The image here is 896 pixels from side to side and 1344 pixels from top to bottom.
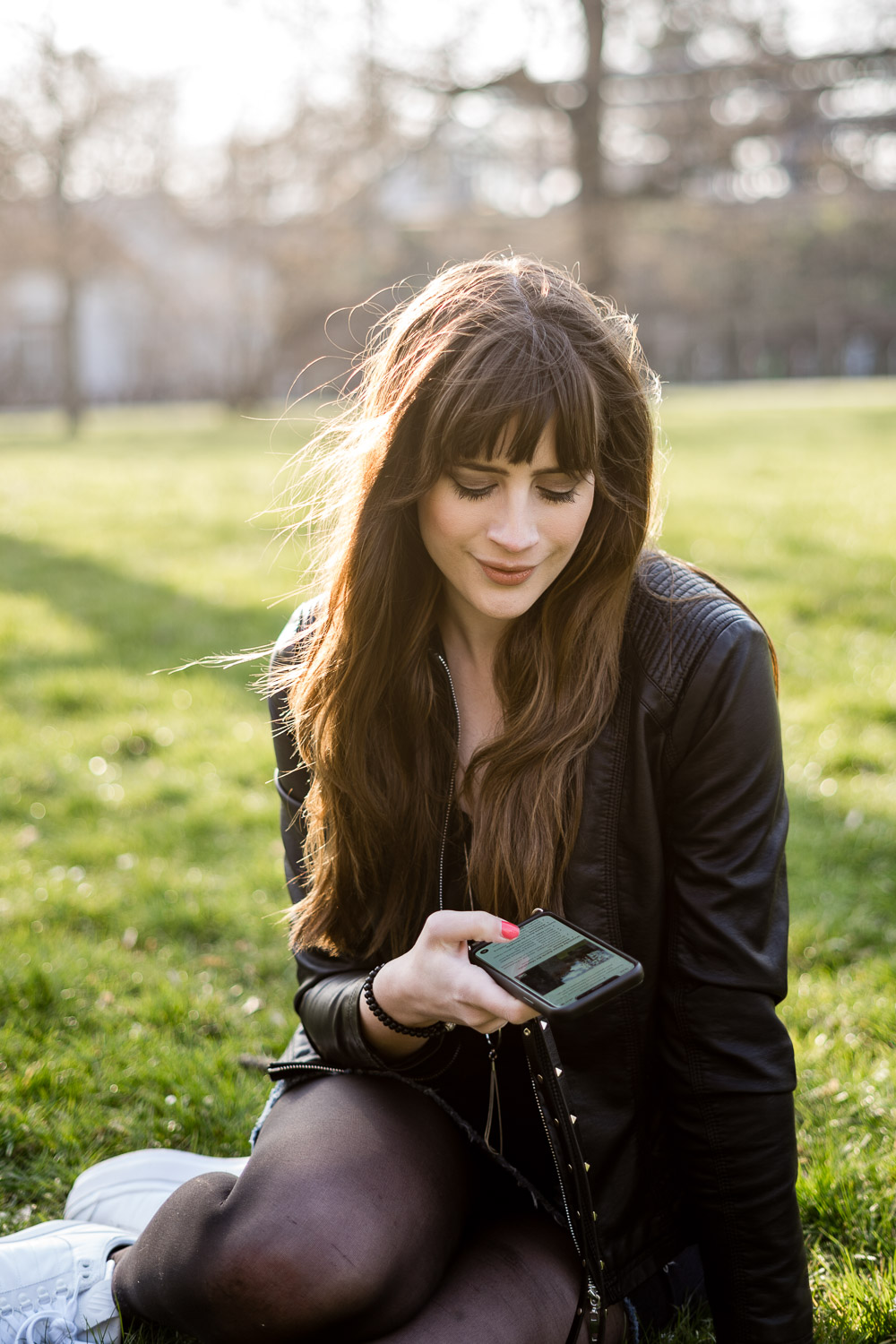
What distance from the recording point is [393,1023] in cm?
182

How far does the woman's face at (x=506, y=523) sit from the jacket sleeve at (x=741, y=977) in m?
0.29

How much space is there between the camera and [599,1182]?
1.82m

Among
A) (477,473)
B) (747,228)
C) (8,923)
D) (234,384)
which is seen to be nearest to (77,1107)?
(8,923)

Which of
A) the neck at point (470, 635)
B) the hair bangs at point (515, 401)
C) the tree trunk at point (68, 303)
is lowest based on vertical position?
the neck at point (470, 635)

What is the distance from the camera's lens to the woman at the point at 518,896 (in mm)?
1697

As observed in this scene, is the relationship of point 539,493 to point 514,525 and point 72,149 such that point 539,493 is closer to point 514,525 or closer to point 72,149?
point 514,525

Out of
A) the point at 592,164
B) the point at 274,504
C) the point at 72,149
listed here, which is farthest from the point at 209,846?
the point at 72,149

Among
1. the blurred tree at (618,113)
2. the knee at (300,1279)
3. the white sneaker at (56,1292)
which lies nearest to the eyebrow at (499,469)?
the knee at (300,1279)

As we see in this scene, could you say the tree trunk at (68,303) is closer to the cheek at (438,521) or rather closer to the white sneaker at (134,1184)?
the white sneaker at (134,1184)

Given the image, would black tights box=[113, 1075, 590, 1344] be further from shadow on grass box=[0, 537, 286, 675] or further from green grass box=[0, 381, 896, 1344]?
shadow on grass box=[0, 537, 286, 675]

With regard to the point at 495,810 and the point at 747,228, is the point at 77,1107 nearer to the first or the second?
the point at 495,810

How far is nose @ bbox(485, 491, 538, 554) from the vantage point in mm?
1760

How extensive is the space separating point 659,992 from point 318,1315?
27.3 inches

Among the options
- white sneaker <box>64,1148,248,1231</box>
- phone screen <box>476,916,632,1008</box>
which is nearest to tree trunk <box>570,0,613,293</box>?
white sneaker <box>64,1148,248,1231</box>
